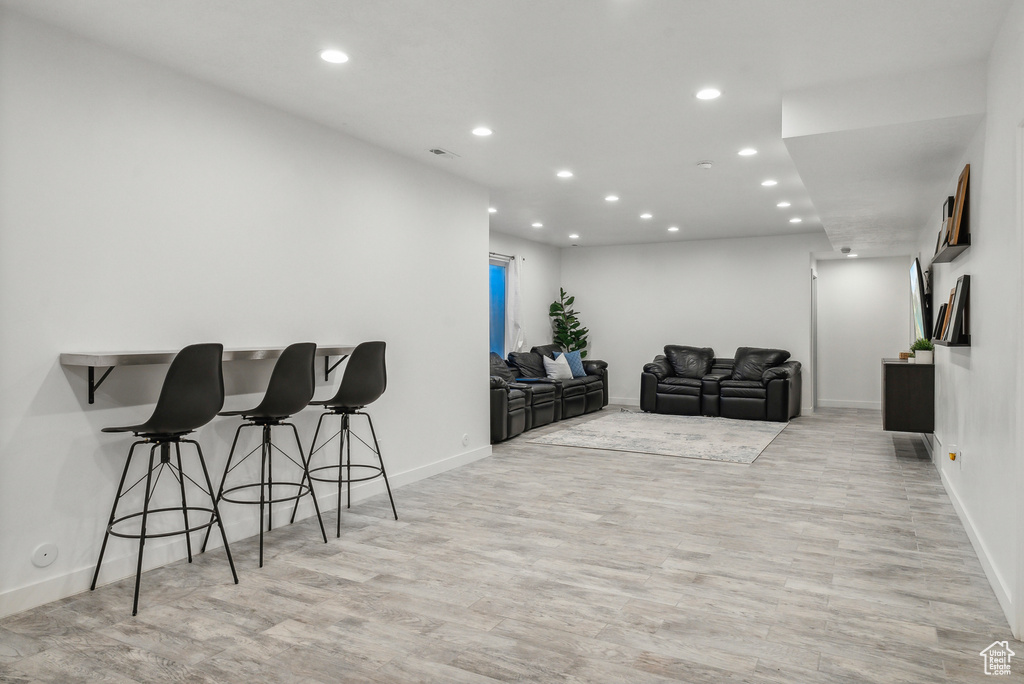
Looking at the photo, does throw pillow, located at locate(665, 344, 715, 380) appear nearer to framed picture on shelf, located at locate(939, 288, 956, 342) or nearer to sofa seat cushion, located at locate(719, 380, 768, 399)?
sofa seat cushion, located at locate(719, 380, 768, 399)

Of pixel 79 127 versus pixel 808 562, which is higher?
pixel 79 127

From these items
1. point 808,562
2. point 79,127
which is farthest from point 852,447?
point 79,127

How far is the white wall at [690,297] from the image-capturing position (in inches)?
363

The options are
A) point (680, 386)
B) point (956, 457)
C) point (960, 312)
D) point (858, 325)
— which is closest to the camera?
point (960, 312)

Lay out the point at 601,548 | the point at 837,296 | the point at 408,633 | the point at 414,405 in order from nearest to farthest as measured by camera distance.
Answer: the point at 408,633 < the point at 601,548 < the point at 414,405 < the point at 837,296

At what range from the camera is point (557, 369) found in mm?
8781

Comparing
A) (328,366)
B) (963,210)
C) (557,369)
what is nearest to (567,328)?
(557,369)

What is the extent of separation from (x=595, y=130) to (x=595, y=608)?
10.2ft

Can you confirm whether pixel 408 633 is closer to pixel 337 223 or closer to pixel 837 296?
pixel 337 223

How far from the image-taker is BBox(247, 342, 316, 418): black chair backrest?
11.4 ft

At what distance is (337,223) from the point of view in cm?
441

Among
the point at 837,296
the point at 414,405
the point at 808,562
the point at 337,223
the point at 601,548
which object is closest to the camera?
the point at 808,562

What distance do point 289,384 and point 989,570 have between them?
140 inches

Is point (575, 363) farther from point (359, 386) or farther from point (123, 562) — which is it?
point (123, 562)
